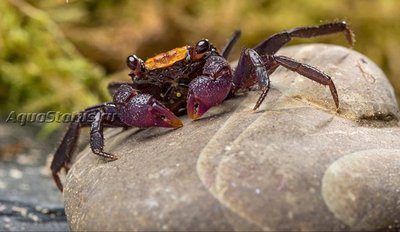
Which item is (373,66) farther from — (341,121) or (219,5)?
(219,5)

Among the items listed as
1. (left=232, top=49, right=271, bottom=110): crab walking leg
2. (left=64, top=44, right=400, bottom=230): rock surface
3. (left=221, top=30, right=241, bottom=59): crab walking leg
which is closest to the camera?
(left=64, top=44, right=400, bottom=230): rock surface

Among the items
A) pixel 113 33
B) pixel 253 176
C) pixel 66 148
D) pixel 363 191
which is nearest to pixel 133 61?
pixel 66 148

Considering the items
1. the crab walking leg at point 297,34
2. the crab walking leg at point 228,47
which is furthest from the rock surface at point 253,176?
the crab walking leg at point 228,47

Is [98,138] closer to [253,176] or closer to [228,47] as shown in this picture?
[253,176]

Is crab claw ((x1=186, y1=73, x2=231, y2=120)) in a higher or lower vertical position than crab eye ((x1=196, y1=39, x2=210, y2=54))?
lower

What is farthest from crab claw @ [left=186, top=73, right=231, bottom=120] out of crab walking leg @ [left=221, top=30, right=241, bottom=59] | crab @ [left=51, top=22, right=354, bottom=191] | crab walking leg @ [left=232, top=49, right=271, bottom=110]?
crab walking leg @ [left=221, top=30, right=241, bottom=59]

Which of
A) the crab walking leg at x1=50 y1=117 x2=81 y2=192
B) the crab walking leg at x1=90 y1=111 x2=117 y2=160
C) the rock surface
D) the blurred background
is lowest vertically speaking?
the blurred background

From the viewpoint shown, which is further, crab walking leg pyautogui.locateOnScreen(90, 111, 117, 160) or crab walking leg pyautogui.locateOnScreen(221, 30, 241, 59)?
crab walking leg pyautogui.locateOnScreen(221, 30, 241, 59)

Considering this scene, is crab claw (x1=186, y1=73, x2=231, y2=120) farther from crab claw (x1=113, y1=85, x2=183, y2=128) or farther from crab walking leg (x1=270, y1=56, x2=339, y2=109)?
crab walking leg (x1=270, y1=56, x2=339, y2=109)
